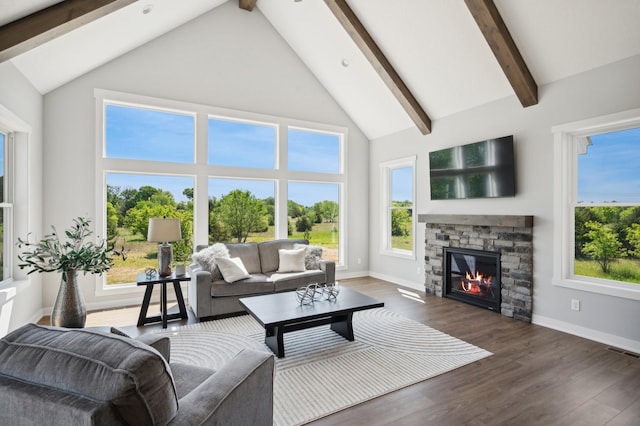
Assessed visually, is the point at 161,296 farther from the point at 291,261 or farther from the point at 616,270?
the point at 616,270

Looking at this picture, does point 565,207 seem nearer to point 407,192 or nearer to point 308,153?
point 407,192

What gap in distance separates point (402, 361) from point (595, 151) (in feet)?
9.99

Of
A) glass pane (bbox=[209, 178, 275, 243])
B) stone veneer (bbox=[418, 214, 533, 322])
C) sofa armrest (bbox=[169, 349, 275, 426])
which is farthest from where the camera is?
glass pane (bbox=[209, 178, 275, 243])

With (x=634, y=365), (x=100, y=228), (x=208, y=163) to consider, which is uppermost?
(x=208, y=163)

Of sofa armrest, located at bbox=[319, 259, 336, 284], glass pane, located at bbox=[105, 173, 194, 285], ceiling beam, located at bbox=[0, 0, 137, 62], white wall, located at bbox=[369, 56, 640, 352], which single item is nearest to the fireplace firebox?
white wall, located at bbox=[369, 56, 640, 352]

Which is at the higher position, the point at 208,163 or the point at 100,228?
the point at 208,163

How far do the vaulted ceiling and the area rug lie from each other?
2917 mm

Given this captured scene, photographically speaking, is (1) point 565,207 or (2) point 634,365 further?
(1) point 565,207

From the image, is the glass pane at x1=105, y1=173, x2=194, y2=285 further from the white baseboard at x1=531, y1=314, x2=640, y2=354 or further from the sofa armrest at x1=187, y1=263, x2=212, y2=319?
the white baseboard at x1=531, y1=314, x2=640, y2=354

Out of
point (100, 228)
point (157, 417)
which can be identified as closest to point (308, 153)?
point (100, 228)

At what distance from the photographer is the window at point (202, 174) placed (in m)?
4.74

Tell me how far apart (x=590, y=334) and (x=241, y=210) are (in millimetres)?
4785

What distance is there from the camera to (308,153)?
627 centimetres

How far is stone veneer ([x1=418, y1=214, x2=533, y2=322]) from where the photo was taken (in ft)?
13.4
